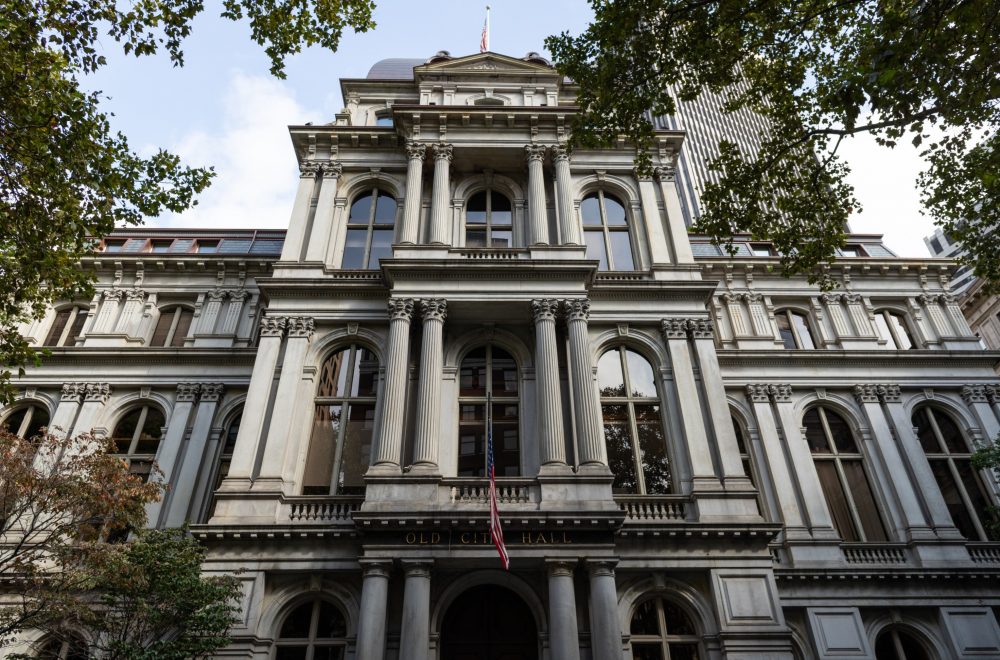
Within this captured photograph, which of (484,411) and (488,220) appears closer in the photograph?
(484,411)

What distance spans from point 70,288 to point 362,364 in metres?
8.48

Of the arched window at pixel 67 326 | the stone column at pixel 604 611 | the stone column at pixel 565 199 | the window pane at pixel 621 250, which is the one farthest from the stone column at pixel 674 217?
the arched window at pixel 67 326

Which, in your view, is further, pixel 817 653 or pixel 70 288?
pixel 817 653

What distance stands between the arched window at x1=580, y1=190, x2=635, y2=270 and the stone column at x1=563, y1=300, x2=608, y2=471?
3559 mm

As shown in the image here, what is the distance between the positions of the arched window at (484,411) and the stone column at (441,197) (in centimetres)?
426

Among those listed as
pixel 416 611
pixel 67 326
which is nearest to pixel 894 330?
pixel 416 611

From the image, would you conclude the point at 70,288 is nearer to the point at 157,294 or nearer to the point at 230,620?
the point at 230,620

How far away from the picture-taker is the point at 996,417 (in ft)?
85.4

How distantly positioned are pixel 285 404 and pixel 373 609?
6.86 meters

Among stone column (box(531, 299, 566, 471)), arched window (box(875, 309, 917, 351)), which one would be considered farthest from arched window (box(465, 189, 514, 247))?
arched window (box(875, 309, 917, 351))

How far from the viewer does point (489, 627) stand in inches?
682

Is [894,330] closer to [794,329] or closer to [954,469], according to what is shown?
[794,329]

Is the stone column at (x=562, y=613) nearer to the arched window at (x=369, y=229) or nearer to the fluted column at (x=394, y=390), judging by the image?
the fluted column at (x=394, y=390)

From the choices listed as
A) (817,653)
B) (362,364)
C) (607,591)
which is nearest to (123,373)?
(362,364)
